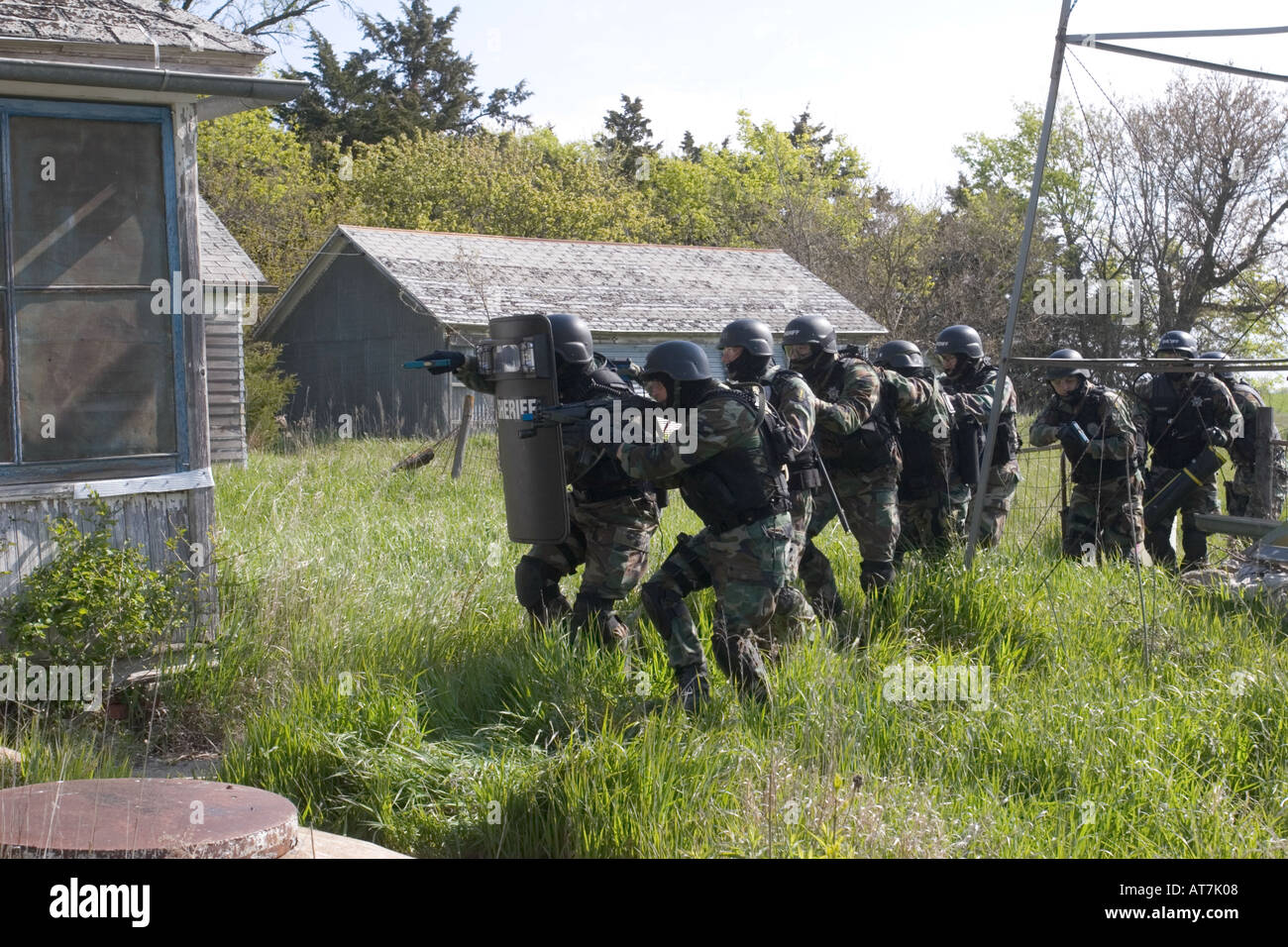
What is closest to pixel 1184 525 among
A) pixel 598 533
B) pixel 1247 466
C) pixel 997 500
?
pixel 1247 466

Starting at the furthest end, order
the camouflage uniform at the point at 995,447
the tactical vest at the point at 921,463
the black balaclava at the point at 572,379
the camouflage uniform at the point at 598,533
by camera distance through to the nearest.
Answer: the camouflage uniform at the point at 995,447 → the tactical vest at the point at 921,463 → the black balaclava at the point at 572,379 → the camouflage uniform at the point at 598,533

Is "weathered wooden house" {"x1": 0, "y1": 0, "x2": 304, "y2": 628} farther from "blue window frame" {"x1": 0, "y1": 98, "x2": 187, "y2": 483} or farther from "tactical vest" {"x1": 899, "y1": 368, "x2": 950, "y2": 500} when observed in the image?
"tactical vest" {"x1": 899, "y1": 368, "x2": 950, "y2": 500}

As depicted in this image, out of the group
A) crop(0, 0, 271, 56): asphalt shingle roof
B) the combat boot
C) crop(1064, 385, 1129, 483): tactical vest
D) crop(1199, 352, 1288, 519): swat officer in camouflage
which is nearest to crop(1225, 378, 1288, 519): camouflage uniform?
crop(1199, 352, 1288, 519): swat officer in camouflage

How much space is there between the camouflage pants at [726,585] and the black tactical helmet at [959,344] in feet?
12.5

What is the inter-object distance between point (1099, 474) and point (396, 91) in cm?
3741

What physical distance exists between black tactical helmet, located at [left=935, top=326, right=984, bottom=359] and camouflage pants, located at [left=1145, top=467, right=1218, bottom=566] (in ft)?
6.06

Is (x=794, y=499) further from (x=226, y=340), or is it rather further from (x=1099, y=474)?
(x=226, y=340)

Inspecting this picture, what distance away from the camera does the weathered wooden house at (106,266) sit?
5.59 metres

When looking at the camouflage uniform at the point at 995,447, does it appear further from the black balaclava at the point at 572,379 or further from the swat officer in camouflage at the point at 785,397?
the black balaclava at the point at 572,379

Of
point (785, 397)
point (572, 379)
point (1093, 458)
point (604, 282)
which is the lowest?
point (1093, 458)

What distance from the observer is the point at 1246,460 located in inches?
374

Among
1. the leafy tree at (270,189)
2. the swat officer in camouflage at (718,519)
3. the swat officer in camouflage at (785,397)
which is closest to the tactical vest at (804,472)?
the swat officer in camouflage at (785,397)

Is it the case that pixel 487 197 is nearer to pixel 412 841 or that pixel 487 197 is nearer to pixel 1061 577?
pixel 1061 577

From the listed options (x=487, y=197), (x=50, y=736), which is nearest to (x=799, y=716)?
(x=50, y=736)
